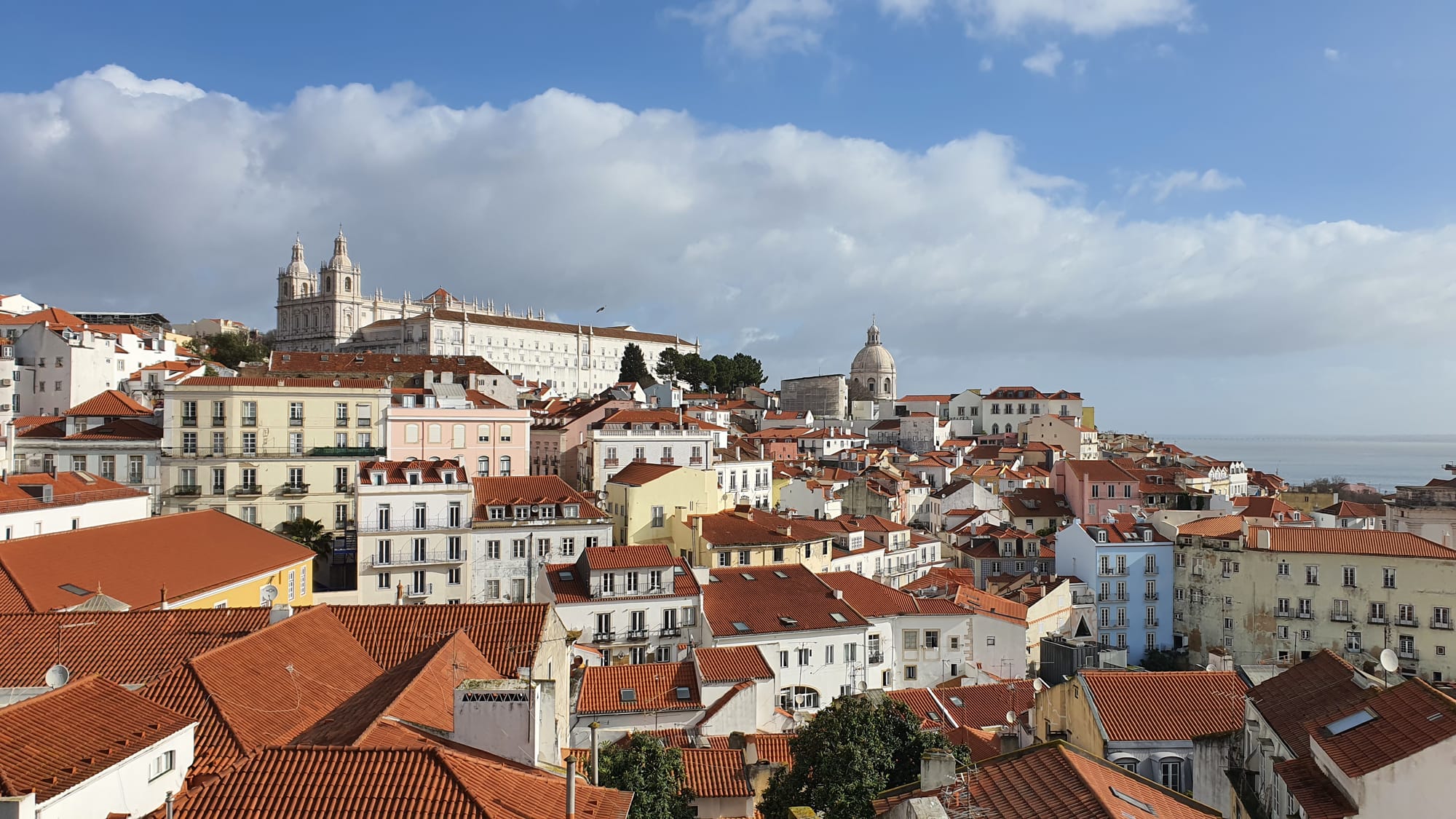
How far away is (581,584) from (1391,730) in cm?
2736

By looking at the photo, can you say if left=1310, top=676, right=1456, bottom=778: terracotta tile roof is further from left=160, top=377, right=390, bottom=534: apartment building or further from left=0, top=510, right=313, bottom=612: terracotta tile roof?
left=160, top=377, right=390, bottom=534: apartment building

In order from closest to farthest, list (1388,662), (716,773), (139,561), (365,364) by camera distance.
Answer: (1388,662) < (716,773) < (139,561) < (365,364)

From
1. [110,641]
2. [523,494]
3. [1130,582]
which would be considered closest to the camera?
[110,641]

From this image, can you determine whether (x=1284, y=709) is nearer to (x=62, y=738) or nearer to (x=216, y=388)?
(x=62, y=738)

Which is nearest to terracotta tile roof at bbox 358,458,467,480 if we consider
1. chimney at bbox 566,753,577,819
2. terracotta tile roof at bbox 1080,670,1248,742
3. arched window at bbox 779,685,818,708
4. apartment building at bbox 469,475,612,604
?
apartment building at bbox 469,475,612,604

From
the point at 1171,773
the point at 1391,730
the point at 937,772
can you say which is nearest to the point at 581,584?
the point at 1171,773

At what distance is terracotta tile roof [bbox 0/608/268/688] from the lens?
13445 millimetres

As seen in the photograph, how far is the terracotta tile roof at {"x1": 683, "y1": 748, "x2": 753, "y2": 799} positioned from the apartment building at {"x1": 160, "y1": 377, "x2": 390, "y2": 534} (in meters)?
31.0

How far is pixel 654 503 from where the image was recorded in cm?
4594

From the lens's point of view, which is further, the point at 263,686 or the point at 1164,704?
the point at 1164,704

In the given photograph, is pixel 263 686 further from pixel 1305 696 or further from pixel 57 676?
pixel 1305 696

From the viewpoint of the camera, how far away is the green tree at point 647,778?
49.2ft

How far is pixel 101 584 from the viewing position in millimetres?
21828

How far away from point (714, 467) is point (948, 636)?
22405 mm
